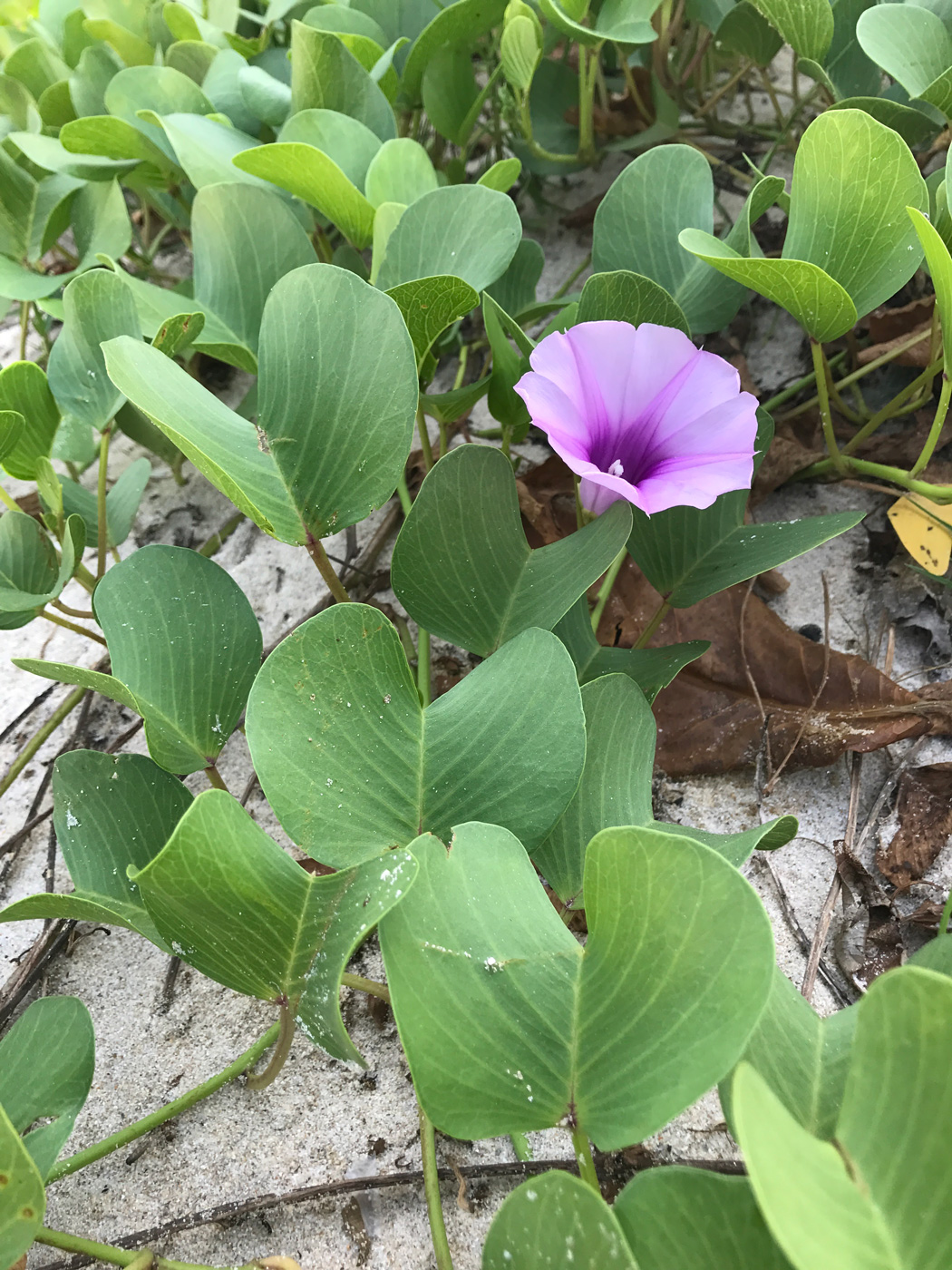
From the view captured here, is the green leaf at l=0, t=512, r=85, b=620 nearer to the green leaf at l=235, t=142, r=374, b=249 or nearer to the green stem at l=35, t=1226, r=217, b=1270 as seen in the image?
the green leaf at l=235, t=142, r=374, b=249

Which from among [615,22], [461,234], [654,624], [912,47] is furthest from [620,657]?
[615,22]

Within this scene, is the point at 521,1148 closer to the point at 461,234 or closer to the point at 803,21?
the point at 461,234

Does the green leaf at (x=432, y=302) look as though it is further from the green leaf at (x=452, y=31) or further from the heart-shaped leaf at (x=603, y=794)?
the green leaf at (x=452, y=31)

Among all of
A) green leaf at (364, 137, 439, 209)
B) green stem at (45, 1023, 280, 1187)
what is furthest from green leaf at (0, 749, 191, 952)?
green leaf at (364, 137, 439, 209)

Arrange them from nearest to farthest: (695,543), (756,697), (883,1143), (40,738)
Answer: (883,1143) → (695,543) → (756,697) → (40,738)

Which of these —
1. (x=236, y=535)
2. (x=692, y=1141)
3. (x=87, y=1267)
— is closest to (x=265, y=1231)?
(x=87, y=1267)

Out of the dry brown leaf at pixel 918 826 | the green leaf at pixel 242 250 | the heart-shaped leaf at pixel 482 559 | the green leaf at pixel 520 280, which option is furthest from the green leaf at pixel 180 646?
the dry brown leaf at pixel 918 826

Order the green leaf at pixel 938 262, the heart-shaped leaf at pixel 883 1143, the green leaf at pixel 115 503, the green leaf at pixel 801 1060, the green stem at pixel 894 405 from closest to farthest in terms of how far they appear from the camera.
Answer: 1. the heart-shaped leaf at pixel 883 1143
2. the green leaf at pixel 801 1060
3. the green leaf at pixel 938 262
4. the green stem at pixel 894 405
5. the green leaf at pixel 115 503
